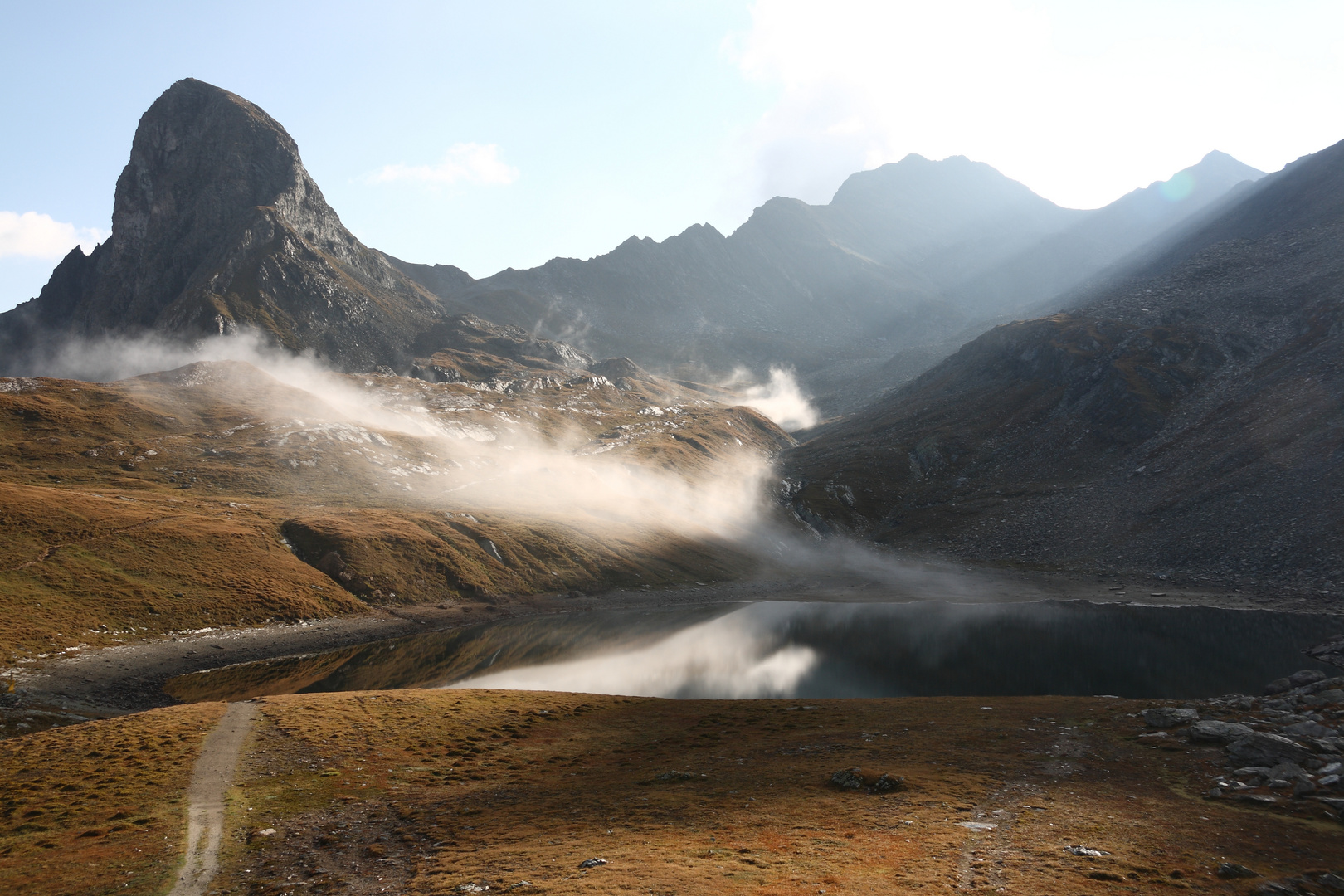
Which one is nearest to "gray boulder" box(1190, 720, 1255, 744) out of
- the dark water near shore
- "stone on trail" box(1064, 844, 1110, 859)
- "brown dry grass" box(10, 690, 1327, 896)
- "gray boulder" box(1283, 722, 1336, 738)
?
"gray boulder" box(1283, 722, 1336, 738)

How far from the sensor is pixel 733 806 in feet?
102

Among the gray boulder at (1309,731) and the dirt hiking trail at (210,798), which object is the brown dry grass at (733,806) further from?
the gray boulder at (1309,731)

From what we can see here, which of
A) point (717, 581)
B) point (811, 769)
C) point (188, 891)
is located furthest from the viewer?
point (717, 581)

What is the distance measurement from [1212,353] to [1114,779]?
220 m

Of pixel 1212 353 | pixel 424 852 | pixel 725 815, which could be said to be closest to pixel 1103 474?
pixel 1212 353

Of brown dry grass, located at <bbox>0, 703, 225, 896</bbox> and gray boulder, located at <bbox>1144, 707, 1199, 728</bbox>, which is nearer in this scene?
brown dry grass, located at <bbox>0, 703, 225, 896</bbox>

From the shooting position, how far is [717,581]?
147 meters

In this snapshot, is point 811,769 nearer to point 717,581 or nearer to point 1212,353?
point 717,581

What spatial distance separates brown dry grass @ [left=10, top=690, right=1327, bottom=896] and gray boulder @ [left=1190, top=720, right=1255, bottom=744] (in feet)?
7.72

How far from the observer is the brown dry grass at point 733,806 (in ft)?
71.1

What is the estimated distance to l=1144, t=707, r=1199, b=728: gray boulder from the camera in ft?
133

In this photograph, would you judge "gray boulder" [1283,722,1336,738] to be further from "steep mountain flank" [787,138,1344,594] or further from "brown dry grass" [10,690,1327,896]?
"steep mountain flank" [787,138,1344,594]

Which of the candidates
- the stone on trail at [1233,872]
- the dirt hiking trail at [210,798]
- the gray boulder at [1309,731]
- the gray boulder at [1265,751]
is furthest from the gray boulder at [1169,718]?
the dirt hiking trail at [210,798]

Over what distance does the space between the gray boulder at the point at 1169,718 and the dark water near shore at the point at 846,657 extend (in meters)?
22.5
